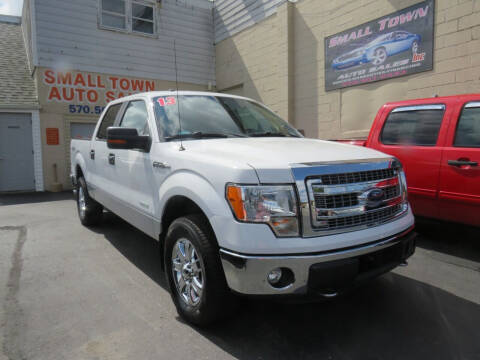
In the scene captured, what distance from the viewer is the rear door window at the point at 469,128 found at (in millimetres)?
4129

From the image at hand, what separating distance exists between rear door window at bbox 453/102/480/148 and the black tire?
517cm

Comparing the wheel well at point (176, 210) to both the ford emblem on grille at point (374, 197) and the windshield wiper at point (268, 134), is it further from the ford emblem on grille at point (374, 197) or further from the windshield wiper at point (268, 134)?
the ford emblem on grille at point (374, 197)

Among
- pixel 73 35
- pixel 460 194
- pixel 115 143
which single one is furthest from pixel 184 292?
pixel 73 35

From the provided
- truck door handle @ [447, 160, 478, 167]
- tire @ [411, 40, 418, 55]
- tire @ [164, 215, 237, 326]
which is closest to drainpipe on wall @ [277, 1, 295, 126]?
tire @ [411, 40, 418, 55]

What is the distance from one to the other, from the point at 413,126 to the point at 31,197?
32.0ft

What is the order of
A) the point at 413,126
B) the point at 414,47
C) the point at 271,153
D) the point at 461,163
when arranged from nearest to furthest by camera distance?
the point at 271,153, the point at 461,163, the point at 413,126, the point at 414,47

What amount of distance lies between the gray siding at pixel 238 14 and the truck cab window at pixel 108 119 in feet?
26.7

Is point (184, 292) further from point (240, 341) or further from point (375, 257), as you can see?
point (375, 257)

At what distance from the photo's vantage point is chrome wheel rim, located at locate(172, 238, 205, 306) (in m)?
2.65

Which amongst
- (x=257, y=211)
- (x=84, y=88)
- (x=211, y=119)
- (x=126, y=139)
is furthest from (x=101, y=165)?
(x=84, y=88)

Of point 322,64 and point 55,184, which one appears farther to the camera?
point 55,184

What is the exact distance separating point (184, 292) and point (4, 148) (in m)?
10.5

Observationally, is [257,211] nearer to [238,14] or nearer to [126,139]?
[126,139]

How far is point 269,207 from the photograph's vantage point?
222cm
